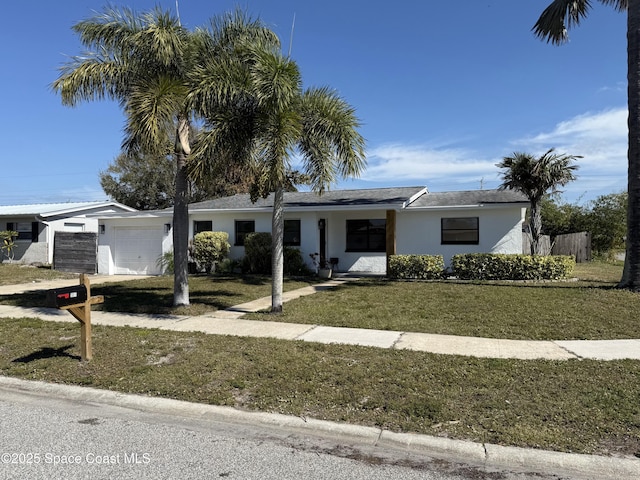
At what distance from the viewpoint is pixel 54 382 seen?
5.64 meters

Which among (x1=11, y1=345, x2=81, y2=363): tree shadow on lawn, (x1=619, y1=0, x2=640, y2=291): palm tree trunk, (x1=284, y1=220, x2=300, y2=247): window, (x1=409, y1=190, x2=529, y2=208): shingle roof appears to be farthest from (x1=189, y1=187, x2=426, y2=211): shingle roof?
(x1=11, y1=345, x2=81, y2=363): tree shadow on lawn

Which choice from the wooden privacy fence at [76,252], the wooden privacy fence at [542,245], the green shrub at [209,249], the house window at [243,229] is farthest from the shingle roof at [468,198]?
the wooden privacy fence at [76,252]

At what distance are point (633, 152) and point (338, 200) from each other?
986cm

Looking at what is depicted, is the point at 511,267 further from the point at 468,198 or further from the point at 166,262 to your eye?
the point at 166,262

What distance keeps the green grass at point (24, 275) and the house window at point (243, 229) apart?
683 cm

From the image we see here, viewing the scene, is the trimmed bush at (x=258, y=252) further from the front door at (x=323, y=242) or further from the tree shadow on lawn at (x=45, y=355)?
the tree shadow on lawn at (x=45, y=355)

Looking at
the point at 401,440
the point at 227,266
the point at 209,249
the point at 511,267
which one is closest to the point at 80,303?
the point at 401,440

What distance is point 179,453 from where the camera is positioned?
3.84 meters

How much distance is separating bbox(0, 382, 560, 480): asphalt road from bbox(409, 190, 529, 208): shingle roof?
44.2 ft

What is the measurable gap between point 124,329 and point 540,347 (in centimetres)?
680

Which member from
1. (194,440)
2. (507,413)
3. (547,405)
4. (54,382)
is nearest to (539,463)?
(507,413)

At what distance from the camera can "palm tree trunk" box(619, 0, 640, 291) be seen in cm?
1130

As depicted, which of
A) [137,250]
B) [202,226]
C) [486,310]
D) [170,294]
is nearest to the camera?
[486,310]

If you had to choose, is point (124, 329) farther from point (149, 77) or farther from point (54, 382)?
point (149, 77)
